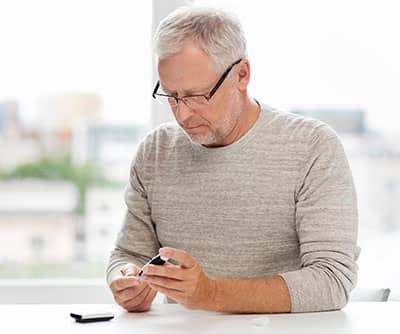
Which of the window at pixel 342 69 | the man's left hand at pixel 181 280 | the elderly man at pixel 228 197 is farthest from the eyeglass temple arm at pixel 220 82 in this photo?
the window at pixel 342 69

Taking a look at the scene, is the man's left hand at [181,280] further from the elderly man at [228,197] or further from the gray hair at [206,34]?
the gray hair at [206,34]

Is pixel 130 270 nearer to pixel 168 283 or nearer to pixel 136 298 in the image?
pixel 136 298

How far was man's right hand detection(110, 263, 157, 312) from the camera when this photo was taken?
7.06 feet

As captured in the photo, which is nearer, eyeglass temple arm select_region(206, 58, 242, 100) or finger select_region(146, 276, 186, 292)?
finger select_region(146, 276, 186, 292)

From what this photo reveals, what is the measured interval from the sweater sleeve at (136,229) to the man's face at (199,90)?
0.92ft

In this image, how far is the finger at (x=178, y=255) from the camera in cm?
201

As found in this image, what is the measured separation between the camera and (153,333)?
191 centimetres

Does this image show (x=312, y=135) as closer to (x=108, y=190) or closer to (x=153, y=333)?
(x=153, y=333)

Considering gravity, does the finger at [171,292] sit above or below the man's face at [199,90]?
below

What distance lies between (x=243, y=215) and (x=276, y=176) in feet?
0.44

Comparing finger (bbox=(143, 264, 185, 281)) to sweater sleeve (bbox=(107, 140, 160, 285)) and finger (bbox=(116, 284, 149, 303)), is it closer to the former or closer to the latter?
finger (bbox=(116, 284, 149, 303))

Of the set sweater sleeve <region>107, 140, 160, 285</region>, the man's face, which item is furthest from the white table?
the man's face

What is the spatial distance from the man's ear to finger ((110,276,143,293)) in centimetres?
58

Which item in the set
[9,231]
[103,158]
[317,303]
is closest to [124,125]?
[103,158]
